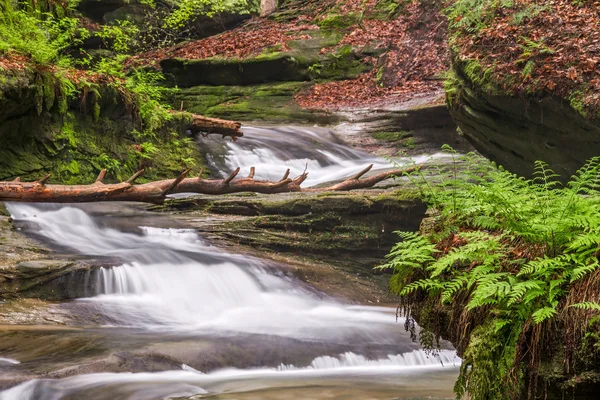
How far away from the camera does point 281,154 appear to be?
17.1 m

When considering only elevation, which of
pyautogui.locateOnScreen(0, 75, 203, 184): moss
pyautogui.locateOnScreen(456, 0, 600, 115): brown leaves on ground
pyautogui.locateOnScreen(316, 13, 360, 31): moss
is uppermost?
pyautogui.locateOnScreen(316, 13, 360, 31): moss

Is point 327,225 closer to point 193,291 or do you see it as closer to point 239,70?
point 193,291

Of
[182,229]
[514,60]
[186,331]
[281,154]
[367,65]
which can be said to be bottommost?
[186,331]

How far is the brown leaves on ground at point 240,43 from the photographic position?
2433 cm

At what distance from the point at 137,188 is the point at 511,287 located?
322 inches

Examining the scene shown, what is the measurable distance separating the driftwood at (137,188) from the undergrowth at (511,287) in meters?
3.59

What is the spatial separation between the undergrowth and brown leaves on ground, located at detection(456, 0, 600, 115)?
4154 mm

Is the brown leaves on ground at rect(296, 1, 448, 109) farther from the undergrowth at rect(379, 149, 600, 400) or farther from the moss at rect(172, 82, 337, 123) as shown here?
the undergrowth at rect(379, 149, 600, 400)

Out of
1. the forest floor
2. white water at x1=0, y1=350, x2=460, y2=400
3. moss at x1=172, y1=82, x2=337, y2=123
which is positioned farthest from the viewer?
the forest floor

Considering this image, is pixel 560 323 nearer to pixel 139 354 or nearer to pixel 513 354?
pixel 513 354

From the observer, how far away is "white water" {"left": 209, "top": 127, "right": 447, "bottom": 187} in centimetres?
1617

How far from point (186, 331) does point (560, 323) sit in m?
5.56

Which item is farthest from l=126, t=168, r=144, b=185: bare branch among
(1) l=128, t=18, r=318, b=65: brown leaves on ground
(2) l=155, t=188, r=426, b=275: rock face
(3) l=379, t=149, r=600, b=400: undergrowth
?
(1) l=128, t=18, r=318, b=65: brown leaves on ground

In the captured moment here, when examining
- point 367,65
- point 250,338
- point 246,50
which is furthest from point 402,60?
point 250,338
